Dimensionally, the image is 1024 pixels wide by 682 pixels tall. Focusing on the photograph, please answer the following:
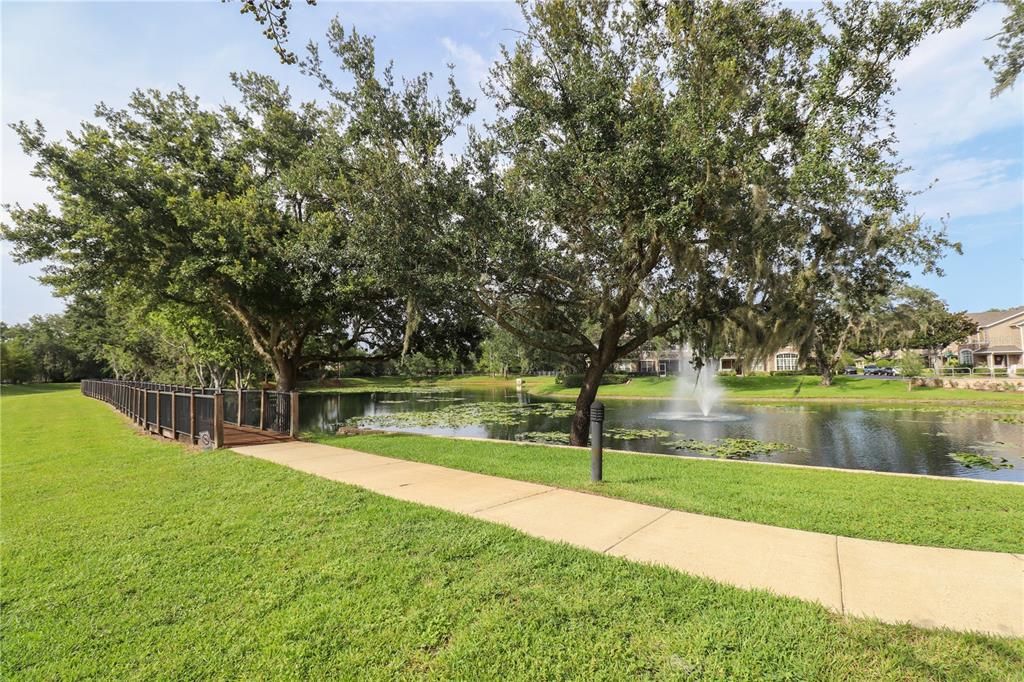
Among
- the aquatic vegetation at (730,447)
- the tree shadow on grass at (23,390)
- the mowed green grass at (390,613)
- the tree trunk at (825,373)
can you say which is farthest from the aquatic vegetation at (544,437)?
the tree shadow on grass at (23,390)

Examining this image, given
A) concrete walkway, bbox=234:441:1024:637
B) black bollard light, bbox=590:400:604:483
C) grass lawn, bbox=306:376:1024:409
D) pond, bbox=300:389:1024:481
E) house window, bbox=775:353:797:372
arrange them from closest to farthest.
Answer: concrete walkway, bbox=234:441:1024:637, black bollard light, bbox=590:400:604:483, pond, bbox=300:389:1024:481, grass lawn, bbox=306:376:1024:409, house window, bbox=775:353:797:372

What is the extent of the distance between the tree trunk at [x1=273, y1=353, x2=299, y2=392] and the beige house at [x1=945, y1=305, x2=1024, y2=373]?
207 feet

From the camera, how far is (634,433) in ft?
55.7

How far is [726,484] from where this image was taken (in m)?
6.55

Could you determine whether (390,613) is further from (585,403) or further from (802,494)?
(585,403)

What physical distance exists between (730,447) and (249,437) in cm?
1199

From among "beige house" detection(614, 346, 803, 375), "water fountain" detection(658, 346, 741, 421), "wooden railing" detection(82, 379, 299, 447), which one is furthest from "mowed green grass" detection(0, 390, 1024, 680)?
"beige house" detection(614, 346, 803, 375)

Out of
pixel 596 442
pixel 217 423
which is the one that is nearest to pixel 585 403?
pixel 596 442

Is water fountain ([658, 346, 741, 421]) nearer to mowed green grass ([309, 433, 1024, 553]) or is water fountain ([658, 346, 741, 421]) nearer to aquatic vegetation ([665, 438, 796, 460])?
aquatic vegetation ([665, 438, 796, 460])

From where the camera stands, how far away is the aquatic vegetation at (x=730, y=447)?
12.6 m

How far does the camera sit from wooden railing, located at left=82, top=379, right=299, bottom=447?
33.9 feet

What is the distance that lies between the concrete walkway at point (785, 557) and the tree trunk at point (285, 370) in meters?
12.7

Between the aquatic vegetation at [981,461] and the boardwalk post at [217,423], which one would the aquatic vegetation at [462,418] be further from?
the aquatic vegetation at [981,461]

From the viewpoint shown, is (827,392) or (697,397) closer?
(697,397)
